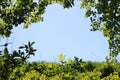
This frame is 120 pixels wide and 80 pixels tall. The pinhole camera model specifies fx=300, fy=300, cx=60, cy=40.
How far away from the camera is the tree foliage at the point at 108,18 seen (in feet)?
51.2

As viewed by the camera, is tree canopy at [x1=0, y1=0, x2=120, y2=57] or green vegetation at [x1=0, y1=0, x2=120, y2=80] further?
tree canopy at [x1=0, y1=0, x2=120, y2=57]

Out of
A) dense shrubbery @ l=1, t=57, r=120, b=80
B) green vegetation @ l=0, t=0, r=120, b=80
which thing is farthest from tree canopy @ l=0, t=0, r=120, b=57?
dense shrubbery @ l=1, t=57, r=120, b=80

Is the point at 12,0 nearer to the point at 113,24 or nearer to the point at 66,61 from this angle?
the point at 66,61

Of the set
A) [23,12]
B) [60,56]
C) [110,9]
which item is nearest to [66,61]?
[60,56]

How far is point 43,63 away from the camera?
10.3 meters

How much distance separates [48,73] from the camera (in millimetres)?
5820

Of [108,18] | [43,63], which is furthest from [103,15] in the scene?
[43,63]

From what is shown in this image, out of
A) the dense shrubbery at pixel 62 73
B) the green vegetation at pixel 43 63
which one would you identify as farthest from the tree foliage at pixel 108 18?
the dense shrubbery at pixel 62 73

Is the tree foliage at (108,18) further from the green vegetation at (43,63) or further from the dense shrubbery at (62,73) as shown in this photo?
the dense shrubbery at (62,73)

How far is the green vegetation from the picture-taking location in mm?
4953

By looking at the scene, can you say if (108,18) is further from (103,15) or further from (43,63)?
(43,63)

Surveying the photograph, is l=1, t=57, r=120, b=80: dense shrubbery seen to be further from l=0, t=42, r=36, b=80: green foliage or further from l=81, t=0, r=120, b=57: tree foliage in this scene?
l=81, t=0, r=120, b=57: tree foliage

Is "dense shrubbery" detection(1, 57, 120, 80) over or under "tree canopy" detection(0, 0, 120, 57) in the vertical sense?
under

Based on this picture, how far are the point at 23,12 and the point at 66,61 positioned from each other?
3003mm
